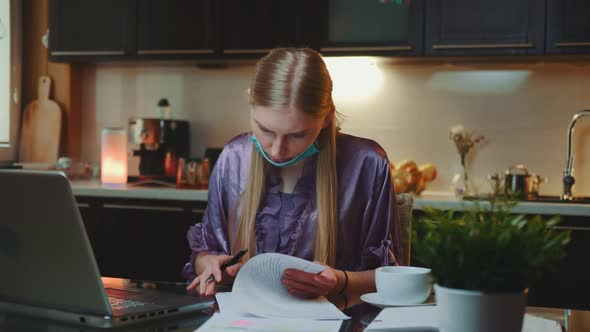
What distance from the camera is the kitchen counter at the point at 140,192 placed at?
3312 millimetres

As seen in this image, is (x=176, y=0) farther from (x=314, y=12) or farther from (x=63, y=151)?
(x=63, y=151)

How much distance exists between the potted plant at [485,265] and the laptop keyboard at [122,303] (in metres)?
0.54

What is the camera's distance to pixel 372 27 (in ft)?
11.1

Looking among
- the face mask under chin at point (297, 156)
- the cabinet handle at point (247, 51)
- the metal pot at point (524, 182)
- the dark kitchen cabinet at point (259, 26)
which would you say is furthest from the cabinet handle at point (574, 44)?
the face mask under chin at point (297, 156)

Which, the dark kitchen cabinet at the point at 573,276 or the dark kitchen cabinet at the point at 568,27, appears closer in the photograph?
the dark kitchen cabinet at the point at 573,276

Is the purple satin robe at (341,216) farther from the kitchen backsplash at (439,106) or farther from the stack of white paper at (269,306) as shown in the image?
the kitchen backsplash at (439,106)

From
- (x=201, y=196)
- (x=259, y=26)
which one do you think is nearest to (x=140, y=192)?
(x=201, y=196)

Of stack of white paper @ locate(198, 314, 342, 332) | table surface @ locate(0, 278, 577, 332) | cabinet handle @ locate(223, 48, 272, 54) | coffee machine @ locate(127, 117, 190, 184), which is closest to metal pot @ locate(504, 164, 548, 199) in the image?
cabinet handle @ locate(223, 48, 272, 54)

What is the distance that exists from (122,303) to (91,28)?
2.69 metres

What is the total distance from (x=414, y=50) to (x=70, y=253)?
2387 mm

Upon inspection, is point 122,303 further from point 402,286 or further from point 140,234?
point 140,234

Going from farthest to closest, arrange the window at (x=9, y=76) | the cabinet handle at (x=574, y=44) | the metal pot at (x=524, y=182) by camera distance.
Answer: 1. the window at (x=9, y=76)
2. the metal pot at (x=524, y=182)
3. the cabinet handle at (x=574, y=44)

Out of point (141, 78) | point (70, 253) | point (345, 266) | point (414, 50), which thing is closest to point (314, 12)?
point (414, 50)

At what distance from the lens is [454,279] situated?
994 mm
